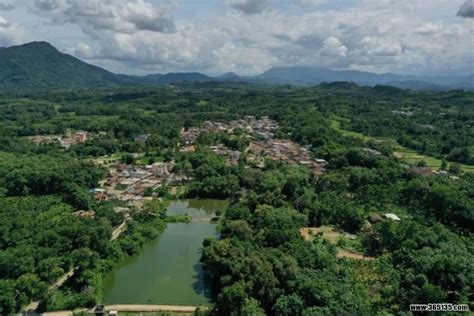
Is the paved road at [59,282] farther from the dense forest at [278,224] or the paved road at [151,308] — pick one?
the paved road at [151,308]

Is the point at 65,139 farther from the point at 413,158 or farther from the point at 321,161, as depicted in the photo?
the point at 413,158

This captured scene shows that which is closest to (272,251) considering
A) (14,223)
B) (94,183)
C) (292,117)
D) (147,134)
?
(14,223)

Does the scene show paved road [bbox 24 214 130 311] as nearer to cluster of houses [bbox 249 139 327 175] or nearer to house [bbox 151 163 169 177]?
house [bbox 151 163 169 177]

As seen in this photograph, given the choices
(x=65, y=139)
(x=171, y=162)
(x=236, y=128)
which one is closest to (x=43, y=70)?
(x=65, y=139)

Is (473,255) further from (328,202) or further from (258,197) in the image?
(258,197)

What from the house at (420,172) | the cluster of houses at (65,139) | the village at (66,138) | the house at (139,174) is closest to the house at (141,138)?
the village at (66,138)

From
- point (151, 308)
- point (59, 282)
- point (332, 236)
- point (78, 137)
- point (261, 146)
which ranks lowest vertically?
point (151, 308)

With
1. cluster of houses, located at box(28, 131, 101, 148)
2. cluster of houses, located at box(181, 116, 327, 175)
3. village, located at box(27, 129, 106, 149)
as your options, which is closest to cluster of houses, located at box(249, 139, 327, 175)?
cluster of houses, located at box(181, 116, 327, 175)
